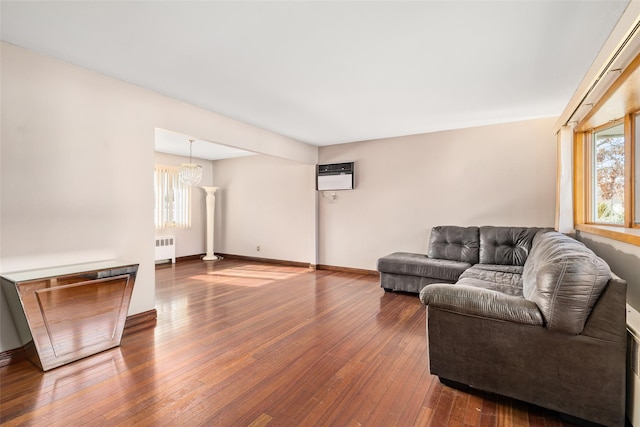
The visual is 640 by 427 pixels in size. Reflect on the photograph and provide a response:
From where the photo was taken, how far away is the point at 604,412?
5.25ft

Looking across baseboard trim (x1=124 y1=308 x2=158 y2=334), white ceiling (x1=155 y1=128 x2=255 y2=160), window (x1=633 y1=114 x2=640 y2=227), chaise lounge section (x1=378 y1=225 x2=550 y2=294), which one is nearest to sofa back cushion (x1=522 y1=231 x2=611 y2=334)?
window (x1=633 y1=114 x2=640 y2=227)

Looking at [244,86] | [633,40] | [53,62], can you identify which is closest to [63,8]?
[53,62]

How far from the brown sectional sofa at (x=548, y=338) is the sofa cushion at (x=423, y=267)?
1983 millimetres

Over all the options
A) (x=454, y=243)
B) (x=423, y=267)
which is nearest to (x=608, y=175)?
(x=454, y=243)

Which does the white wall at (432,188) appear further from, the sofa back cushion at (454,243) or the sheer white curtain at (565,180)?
the sheer white curtain at (565,180)

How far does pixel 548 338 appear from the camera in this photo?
1.71 m

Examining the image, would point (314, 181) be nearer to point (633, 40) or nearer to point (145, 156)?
point (145, 156)

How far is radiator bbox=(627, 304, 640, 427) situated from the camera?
153cm

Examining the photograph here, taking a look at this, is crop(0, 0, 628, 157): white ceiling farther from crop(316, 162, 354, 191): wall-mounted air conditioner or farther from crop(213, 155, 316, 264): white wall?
crop(213, 155, 316, 264): white wall

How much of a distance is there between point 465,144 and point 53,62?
4.95 meters

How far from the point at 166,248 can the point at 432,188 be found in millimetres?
5443

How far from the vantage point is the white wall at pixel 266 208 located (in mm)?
6332

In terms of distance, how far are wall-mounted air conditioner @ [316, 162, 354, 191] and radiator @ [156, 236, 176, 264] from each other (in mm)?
3420

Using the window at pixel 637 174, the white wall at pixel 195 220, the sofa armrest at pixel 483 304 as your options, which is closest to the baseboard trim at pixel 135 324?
the sofa armrest at pixel 483 304
